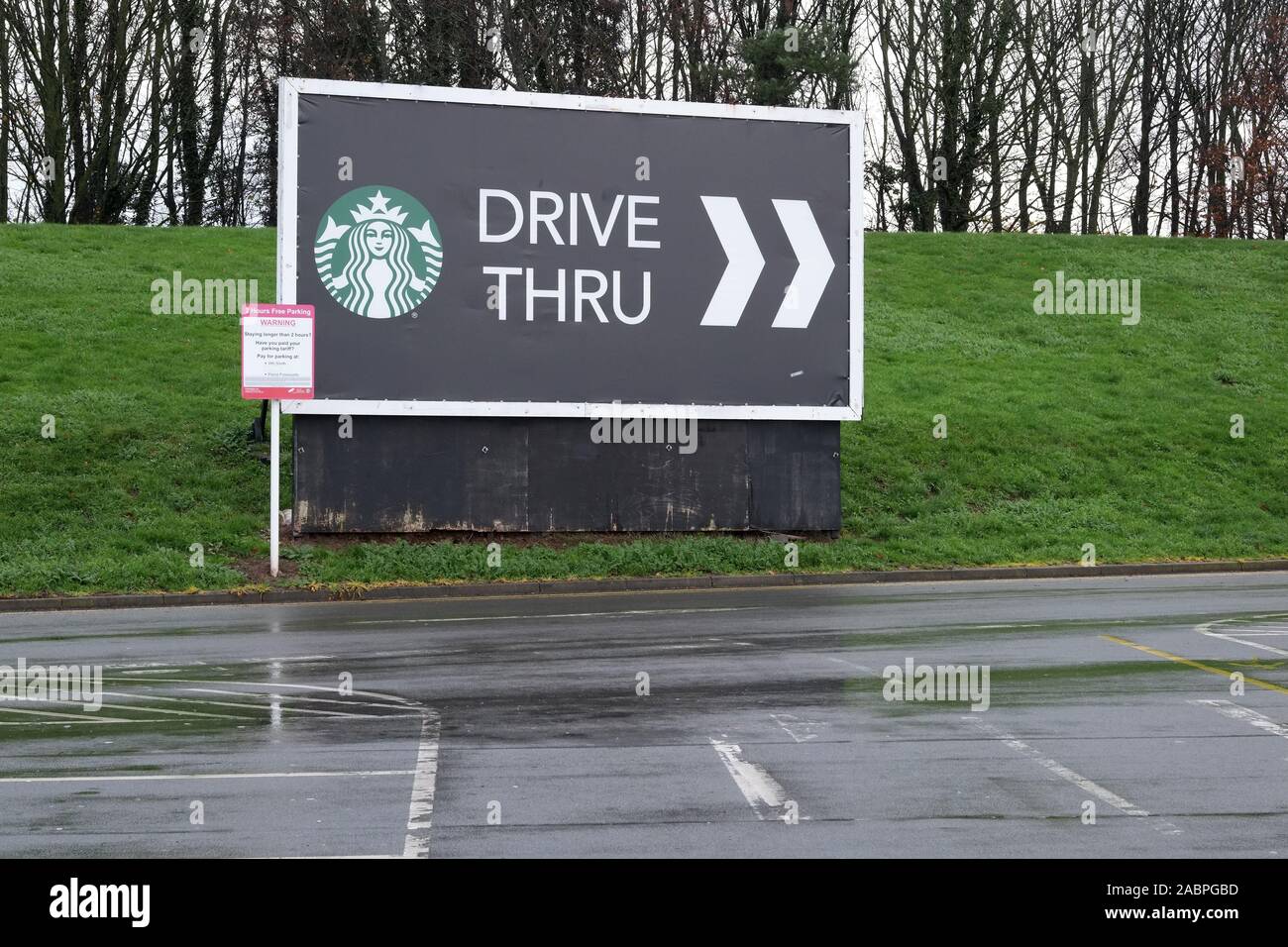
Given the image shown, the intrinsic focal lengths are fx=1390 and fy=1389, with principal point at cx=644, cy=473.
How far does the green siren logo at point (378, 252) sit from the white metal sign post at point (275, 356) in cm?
145

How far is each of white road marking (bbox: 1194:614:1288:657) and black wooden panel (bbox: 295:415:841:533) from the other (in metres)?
7.96

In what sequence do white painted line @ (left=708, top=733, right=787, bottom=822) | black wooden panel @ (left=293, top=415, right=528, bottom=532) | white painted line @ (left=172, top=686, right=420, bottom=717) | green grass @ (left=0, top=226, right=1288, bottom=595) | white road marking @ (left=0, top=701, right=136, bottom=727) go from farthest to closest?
black wooden panel @ (left=293, top=415, right=528, bottom=532)
green grass @ (left=0, top=226, right=1288, bottom=595)
white painted line @ (left=172, top=686, right=420, bottom=717)
white road marking @ (left=0, top=701, right=136, bottom=727)
white painted line @ (left=708, top=733, right=787, bottom=822)

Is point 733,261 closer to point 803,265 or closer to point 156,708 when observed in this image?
point 803,265

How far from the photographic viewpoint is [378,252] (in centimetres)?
2070

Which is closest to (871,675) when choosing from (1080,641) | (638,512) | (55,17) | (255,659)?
(1080,641)

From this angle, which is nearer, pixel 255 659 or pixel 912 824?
pixel 912 824

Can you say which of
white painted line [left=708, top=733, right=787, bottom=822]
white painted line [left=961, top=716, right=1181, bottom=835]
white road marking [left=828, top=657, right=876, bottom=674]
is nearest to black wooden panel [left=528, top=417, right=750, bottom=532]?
white road marking [left=828, top=657, right=876, bottom=674]

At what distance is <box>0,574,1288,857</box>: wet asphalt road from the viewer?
22.5 ft

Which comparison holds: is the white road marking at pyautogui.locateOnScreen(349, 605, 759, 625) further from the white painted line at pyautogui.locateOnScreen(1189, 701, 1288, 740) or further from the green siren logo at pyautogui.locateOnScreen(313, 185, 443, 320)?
the white painted line at pyautogui.locateOnScreen(1189, 701, 1288, 740)

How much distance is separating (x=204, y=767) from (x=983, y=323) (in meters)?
29.8

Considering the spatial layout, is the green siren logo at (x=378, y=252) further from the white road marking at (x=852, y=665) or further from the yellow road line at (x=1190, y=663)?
the yellow road line at (x=1190, y=663)

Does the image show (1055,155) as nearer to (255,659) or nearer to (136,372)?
(136,372)

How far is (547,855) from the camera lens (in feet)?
21.2

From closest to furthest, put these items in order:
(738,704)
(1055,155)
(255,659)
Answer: (738,704)
(255,659)
(1055,155)
